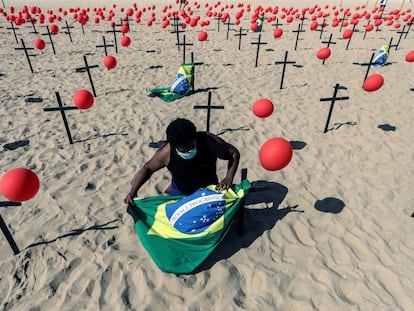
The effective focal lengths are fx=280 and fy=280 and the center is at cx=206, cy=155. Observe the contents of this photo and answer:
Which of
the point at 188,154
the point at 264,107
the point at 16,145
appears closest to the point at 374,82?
the point at 264,107

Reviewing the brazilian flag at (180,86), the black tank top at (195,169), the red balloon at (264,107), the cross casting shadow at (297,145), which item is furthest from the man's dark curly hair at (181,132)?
the brazilian flag at (180,86)

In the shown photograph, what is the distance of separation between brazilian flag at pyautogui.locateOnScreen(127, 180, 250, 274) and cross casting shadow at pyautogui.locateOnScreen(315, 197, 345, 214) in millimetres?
1919

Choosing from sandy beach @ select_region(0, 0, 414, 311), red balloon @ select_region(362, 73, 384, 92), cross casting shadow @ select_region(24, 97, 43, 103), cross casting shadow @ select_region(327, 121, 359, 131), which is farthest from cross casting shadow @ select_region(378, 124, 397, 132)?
cross casting shadow @ select_region(24, 97, 43, 103)

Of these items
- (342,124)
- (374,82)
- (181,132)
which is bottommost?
(342,124)

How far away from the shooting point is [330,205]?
5246 millimetres

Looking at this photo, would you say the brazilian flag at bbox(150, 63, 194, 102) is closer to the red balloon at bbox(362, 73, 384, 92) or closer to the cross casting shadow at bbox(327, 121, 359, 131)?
the cross casting shadow at bbox(327, 121, 359, 131)

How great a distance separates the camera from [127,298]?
3.68m

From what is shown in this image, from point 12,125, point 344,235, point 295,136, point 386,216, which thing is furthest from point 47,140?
point 386,216

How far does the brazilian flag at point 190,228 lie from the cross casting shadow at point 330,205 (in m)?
1.92

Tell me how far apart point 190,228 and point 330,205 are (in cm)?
288

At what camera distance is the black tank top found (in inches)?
153

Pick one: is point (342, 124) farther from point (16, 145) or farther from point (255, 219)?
point (16, 145)

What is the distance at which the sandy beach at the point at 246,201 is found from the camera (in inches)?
148

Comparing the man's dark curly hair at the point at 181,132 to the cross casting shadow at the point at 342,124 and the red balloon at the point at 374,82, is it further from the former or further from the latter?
the red balloon at the point at 374,82
